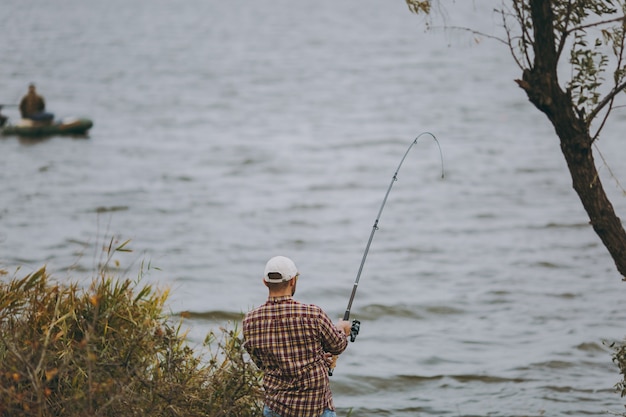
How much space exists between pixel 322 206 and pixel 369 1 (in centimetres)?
13616

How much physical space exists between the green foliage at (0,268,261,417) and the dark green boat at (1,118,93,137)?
27425 millimetres

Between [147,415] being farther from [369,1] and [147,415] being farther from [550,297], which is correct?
[369,1]

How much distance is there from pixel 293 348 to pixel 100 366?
1.49 meters

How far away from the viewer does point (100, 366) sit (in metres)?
6.87

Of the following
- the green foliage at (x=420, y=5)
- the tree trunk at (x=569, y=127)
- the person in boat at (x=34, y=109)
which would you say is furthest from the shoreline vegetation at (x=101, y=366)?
the person in boat at (x=34, y=109)

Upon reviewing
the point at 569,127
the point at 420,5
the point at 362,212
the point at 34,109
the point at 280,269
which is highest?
the point at 420,5

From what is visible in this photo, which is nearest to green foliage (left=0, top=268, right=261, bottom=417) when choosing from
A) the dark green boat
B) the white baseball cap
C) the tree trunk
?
the white baseball cap

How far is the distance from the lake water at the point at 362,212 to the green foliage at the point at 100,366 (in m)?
2.66

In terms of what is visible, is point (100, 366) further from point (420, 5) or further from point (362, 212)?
point (362, 212)

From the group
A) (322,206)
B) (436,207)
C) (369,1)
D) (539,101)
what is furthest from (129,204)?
(369,1)

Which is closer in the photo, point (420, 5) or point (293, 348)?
point (293, 348)

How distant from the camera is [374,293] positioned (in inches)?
793

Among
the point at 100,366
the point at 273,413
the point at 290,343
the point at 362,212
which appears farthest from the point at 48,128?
the point at 290,343

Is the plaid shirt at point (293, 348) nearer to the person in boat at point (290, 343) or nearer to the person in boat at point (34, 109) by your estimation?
the person in boat at point (290, 343)
